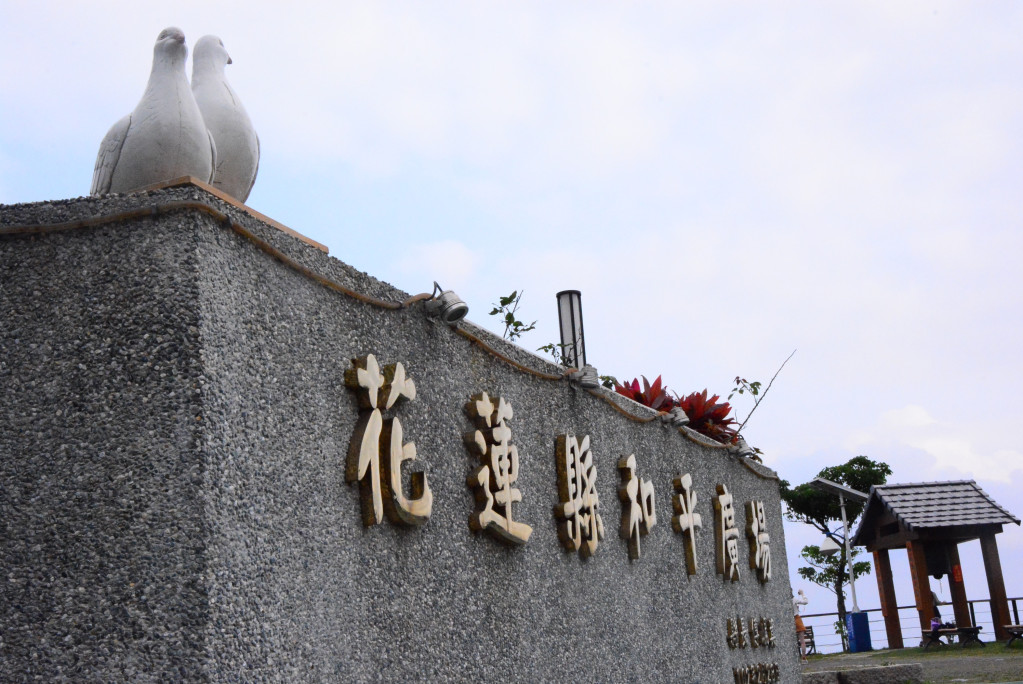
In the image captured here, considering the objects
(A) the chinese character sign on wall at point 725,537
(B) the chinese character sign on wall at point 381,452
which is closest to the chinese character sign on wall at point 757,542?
(A) the chinese character sign on wall at point 725,537

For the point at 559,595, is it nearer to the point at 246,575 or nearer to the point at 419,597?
the point at 419,597

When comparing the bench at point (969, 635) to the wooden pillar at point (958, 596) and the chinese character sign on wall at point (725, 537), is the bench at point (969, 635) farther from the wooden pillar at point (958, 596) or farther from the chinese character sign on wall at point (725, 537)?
the chinese character sign on wall at point (725, 537)

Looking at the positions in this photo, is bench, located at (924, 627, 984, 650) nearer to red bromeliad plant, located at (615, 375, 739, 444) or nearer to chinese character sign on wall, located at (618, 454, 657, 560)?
red bromeliad plant, located at (615, 375, 739, 444)

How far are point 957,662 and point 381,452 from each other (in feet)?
41.9

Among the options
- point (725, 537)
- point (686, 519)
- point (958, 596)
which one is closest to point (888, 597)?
point (958, 596)

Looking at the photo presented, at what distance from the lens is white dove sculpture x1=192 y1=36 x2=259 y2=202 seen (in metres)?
3.24

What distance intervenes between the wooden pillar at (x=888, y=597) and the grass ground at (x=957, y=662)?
1.17 feet

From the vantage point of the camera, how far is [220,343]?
2.52 meters

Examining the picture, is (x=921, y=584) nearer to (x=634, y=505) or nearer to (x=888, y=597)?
(x=888, y=597)

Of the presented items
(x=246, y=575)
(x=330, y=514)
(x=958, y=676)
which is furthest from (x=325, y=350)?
(x=958, y=676)

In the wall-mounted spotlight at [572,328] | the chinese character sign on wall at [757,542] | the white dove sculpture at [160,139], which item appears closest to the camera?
the white dove sculpture at [160,139]

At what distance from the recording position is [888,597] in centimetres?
1844

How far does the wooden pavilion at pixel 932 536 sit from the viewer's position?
16641 millimetres

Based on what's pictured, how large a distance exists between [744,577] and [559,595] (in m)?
3.20
